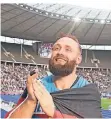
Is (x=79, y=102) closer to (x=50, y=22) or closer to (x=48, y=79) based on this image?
(x=48, y=79)

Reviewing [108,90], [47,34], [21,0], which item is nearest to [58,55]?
[21,0]

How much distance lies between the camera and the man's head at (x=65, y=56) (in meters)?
0.87

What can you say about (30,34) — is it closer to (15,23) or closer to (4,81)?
(15,23)

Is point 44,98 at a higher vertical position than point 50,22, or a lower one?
lower

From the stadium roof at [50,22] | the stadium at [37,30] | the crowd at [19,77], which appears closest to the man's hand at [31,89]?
the crowd at [19,77]

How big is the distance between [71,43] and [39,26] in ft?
44.7

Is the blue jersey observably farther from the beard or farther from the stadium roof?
the stadium roof

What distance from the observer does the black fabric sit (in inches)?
33.5

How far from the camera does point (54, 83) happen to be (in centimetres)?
92

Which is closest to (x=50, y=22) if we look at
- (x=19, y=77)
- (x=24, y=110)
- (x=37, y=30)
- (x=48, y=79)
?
(x=37, y=30)

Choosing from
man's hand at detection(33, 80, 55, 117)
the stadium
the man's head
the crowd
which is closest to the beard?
the man's head

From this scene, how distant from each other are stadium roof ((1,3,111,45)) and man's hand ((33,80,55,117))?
1221 centimetres

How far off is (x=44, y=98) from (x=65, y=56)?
17 cm

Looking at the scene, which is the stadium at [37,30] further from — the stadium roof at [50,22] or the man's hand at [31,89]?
the man's hand at [31,89]
